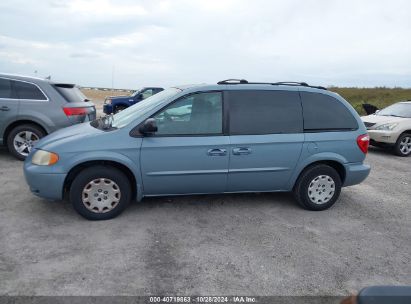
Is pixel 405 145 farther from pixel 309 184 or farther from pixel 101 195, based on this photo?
pixel 101 195

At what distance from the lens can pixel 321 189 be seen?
4.75 meters

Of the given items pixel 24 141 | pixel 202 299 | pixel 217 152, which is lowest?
pixel 202 299

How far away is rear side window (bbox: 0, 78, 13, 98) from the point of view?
656 cm

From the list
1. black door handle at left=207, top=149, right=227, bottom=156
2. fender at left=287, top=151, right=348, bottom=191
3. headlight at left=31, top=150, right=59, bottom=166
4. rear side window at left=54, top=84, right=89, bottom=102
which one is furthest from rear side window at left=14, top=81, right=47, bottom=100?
fender at left=287, top=151, right=348, bottom=191

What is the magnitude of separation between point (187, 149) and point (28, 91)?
13.8 feet

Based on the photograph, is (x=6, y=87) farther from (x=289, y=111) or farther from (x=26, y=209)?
(x=289, y=111)

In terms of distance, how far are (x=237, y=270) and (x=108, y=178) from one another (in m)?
1.87

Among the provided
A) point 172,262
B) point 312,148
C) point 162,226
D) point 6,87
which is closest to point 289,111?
point 312,148

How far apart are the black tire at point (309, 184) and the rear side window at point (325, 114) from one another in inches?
22.2

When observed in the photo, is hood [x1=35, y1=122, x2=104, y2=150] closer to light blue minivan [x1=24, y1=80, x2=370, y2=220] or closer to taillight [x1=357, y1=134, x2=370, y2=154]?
light blue minivan [x1=24, y1=80, x2=370, y2=220]

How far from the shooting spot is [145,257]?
3385 mm

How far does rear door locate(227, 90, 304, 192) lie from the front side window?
0.19 meters

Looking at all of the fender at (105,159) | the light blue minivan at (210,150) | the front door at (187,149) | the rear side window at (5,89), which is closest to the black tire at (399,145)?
the light blue minivan at (210,150)

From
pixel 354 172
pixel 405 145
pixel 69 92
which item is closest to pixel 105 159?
pixel 354 172
